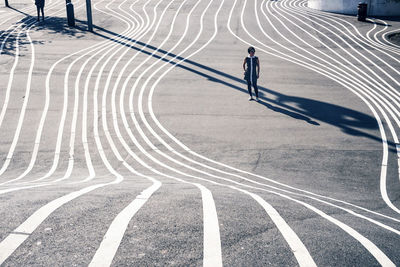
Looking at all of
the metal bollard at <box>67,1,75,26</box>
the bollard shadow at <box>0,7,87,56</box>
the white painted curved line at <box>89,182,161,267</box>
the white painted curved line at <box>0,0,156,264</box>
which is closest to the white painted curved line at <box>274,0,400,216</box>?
the white painted curved line at <box>89,182,161,267</box>

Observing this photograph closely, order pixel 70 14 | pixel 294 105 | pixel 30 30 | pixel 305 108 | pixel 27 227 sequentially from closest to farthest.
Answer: pixel 27 227 < pixel 305 108 < pixel 294 105 < pixel 30 30 < pixel 70 14

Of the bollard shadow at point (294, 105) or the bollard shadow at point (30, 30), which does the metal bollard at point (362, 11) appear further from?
the bollard shadow at point (30, 30)

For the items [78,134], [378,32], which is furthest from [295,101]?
[378,32]

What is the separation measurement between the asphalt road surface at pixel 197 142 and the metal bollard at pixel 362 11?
1.73 feet

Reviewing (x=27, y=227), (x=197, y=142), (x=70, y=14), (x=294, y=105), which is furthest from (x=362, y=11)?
(x=27, y=227)

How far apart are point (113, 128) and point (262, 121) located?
4625 mm

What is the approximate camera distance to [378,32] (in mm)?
25750

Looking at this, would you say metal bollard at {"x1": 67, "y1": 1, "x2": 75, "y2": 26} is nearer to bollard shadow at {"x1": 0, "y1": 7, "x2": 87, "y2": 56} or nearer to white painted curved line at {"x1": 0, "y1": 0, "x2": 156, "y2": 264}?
bollard shadow at {"x1": 0, "y1": 7, "x2": 87, "y2": 56}

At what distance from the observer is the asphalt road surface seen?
5.02m

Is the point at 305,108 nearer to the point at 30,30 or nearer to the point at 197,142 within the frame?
the point at 197,142

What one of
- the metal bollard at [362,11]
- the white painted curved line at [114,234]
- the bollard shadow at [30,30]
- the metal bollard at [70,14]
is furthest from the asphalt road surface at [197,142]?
the metal bollard at [70,14]

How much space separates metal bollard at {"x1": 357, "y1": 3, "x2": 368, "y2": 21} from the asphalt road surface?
0.53 metres

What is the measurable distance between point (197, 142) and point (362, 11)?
20.8 m

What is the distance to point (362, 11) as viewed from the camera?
28062 mm
